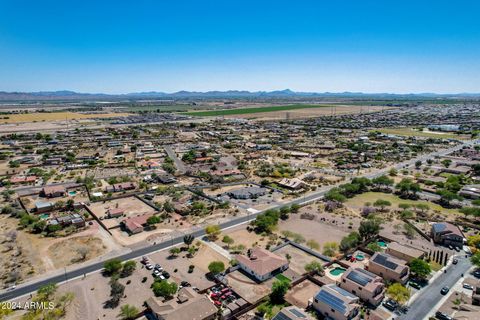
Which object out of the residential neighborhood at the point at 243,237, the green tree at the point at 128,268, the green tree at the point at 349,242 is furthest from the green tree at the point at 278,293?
the green tree at the point at 128,268

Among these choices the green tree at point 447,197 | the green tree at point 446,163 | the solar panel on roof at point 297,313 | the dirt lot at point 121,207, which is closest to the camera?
the solar panel on roof at point 297,313

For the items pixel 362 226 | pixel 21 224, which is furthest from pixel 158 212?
pixel 362 226

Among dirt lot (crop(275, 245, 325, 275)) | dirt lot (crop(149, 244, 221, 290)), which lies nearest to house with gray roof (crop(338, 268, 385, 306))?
dirt lot (crop(275, 245, 325, 275))

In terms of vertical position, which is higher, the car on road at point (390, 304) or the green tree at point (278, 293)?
the green tree at point (278, 293)

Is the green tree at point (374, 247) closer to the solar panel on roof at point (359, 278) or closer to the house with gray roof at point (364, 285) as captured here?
the house with gray roof at point (364, 285)

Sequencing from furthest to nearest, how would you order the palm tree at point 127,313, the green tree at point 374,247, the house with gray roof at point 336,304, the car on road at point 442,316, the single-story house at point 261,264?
the green tree at point 374,247, the single-story house at point 261,264, the palm tree at point 127,313, the car on road at point 442,316, the house with gray roof at point 336,304

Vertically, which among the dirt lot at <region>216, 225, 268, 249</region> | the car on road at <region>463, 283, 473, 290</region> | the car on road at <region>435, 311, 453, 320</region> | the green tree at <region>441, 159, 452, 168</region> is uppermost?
the green tree at <region>441, 159, 452, 168</region>

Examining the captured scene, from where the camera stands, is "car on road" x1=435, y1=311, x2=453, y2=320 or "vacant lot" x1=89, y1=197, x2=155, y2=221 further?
"vacant lot" x1=89, y1=197, x2=155, y2=221

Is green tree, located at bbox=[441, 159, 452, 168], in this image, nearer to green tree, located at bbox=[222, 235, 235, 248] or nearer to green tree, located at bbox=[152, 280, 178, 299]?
green tree, located at bbox=[222, 235, 235, 248]
